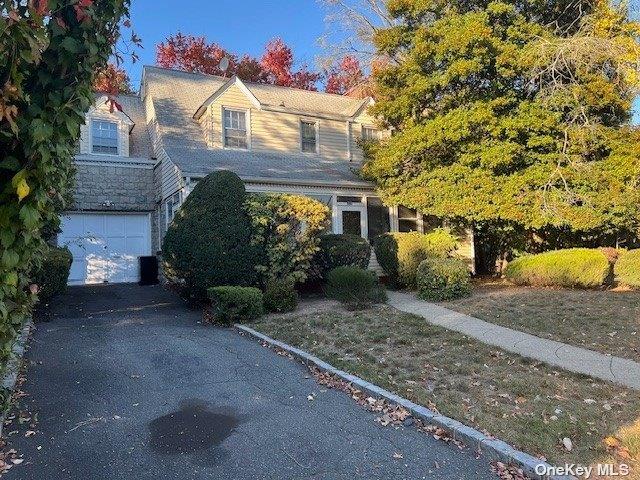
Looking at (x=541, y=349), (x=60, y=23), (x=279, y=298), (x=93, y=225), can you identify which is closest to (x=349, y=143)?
(x=279, y=298)

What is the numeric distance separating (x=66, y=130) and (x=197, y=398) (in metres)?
3.60

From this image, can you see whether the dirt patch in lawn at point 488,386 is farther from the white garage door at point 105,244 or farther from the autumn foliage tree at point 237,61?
the autumn foliage tree at point 237,61

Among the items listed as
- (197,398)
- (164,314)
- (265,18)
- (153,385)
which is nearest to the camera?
(197,398)

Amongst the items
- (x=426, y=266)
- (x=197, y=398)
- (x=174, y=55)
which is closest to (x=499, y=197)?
(x=426, y=266)

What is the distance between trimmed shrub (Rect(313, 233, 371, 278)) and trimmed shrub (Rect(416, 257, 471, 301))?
167cm

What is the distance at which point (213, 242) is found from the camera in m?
9.70

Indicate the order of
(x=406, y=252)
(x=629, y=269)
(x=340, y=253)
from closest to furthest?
(x=629, y=269)
(x=340, y=253)
(x=406, y=252)

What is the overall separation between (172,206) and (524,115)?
411 inches

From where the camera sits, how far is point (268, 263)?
10.2 metres

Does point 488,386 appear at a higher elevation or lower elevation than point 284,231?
lower

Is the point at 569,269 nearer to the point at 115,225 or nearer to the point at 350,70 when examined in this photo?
the point at 350,70

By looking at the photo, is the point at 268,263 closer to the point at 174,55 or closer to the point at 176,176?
the point at 176,176

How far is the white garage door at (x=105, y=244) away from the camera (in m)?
14.2

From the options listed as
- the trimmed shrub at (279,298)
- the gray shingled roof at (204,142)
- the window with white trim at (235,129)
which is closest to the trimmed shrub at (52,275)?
the gray shingled roof at (204,142)
